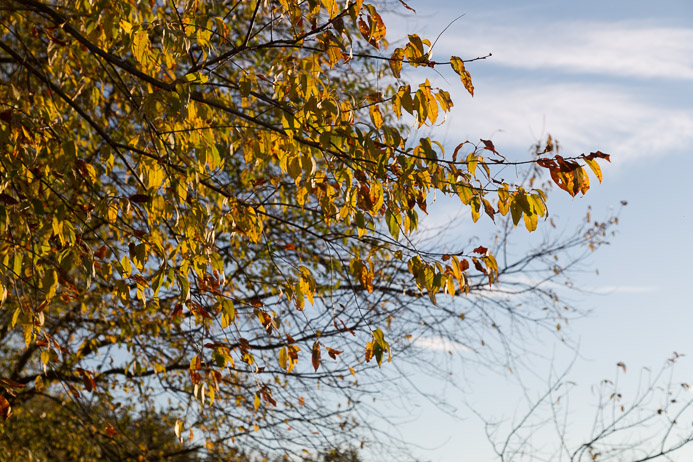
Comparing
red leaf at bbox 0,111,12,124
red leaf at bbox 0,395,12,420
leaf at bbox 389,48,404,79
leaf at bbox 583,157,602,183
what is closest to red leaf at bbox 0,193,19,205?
red leaf at bbox 0,111,12,124

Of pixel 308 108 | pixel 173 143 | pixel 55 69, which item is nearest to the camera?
pixel 308 108

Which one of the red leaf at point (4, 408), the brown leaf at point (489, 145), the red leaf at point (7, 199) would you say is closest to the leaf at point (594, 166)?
the brown leaf at point (489, 145)

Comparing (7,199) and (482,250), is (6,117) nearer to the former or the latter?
(7,199)

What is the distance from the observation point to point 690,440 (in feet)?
22.3

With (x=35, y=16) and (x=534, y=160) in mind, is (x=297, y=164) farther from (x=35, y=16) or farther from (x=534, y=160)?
(x=35, y=16)

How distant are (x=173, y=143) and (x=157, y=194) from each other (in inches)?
15.3

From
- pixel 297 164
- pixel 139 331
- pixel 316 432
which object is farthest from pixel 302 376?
pixel 297 164

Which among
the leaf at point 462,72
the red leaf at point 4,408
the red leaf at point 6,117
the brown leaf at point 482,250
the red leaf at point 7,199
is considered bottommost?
the red leaf at point 4,408

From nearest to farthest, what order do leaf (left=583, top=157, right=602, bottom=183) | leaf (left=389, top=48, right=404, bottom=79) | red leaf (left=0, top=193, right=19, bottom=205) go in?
leaf (left=583, top=157, right=602, bottom=183) → red leaf (left=0, top=193, right=19, bottom=205) → leaf (left=389, top=48, right=404, bottom=79)

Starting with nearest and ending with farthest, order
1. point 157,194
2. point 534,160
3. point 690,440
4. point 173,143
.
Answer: point 534,160 < point 173,143 < point 157,194 < point 690,440

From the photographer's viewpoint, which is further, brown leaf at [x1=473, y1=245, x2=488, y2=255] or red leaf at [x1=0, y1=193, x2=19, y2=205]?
brown leaf at [x1=473, y1=245, x2=488, y2=255]

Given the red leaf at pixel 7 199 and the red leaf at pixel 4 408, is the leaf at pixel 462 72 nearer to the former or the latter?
the red leaf at pixel 7 199

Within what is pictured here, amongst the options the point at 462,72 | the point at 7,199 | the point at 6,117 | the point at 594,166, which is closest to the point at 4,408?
the point at 7,199

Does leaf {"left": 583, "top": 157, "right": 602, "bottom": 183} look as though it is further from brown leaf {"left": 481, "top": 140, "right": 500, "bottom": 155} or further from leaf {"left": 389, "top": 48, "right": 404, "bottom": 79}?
leaf {"left": 389, "top": 48, "right": 404, "bottom": 79}
